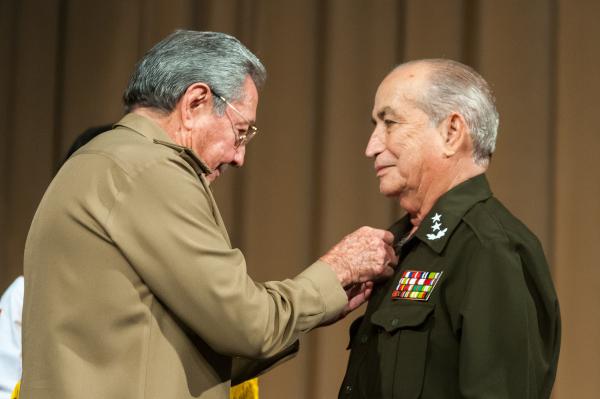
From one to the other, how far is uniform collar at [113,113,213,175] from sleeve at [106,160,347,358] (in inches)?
2.8

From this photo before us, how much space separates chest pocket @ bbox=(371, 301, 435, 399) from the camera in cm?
189

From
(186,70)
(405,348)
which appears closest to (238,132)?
(186,70)

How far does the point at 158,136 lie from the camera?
1854 millimetres

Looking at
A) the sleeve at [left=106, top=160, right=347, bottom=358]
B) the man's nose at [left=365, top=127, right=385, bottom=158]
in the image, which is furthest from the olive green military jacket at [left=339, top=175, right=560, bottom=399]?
the sleeve at [left=106, top=160, right=347, bottom=358]

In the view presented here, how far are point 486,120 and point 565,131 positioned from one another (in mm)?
1437

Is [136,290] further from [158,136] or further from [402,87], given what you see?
[402,87]

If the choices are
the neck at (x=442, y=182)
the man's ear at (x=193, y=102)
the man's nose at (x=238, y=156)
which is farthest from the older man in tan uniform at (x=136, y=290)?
the neck at (x=442, y=182)

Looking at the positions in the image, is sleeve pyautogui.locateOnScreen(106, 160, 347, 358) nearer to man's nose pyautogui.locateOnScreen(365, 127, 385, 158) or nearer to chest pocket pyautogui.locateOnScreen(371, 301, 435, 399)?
chest pocket pyautogui.locateOnScreen(371, 301, 435, 399)

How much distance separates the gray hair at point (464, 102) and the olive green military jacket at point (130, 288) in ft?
2.14

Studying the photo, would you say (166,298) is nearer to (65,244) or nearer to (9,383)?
(65,244)

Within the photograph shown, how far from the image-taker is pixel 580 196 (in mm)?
3426

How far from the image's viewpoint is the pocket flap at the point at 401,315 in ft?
6.27

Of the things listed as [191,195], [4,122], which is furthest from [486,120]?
[4,122]

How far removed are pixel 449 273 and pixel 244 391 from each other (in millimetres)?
713
